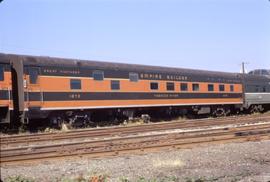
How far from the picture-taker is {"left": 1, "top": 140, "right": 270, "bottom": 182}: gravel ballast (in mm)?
8281

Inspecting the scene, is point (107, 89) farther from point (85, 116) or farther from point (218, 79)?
point (218, 79)

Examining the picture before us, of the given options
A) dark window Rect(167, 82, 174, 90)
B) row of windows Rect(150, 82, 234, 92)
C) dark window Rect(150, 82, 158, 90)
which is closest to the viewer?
dark window Rect(150, 82, 158, 90)

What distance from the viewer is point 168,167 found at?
9.13 metres

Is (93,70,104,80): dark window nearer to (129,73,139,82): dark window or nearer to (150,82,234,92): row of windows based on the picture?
(129,73,139,82): dark window

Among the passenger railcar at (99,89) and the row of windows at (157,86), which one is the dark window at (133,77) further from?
the row of windows at (157,86)

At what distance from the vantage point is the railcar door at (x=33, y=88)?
62.7ft

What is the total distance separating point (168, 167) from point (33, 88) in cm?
1153

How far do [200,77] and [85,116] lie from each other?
9.99m

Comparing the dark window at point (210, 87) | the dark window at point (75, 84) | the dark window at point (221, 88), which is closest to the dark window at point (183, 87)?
the dark window at point (210, 87)

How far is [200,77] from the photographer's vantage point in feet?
94.4

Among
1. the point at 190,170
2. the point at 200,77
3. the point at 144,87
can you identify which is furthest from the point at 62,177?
the point at 200,77

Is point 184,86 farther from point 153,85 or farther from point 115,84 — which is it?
point 115,84

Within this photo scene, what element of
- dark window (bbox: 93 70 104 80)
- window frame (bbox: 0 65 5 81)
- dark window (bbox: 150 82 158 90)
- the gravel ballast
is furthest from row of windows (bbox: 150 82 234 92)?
the gravel ballast

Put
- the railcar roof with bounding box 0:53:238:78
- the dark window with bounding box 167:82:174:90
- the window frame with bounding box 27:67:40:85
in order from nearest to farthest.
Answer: the window frame with bounding box 27:67:40:85
the railcar roof with bounding box 0:53:238:78
the dark window with bounding box 167:82:174:90
